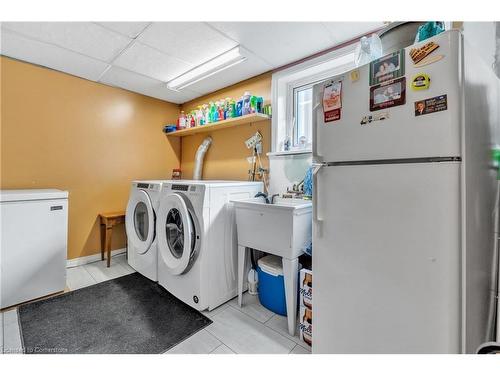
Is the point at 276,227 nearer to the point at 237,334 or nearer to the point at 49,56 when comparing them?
the point at 237,334

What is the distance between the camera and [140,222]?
8.52 feet

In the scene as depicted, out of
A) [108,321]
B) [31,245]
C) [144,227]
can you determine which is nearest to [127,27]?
[144,227]

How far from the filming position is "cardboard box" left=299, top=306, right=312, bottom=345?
1490 mm

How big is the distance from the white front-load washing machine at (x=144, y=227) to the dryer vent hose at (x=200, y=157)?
86 centimetres

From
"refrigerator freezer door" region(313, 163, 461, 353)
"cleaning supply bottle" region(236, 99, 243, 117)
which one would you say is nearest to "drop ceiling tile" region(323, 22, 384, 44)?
"cleaning supply bottle" region(236, 99, 243, 117)

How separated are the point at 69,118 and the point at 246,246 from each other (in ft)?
8.39

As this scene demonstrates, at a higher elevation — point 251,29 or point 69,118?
point 251,29

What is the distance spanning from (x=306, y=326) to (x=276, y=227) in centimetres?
68

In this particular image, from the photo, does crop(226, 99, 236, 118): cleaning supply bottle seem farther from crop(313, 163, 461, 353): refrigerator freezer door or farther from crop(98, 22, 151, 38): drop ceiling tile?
crop(313, 163, 461, 353): refrigerator freezer door

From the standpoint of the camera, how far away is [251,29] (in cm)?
178

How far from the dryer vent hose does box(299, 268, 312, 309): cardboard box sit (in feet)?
7.09
